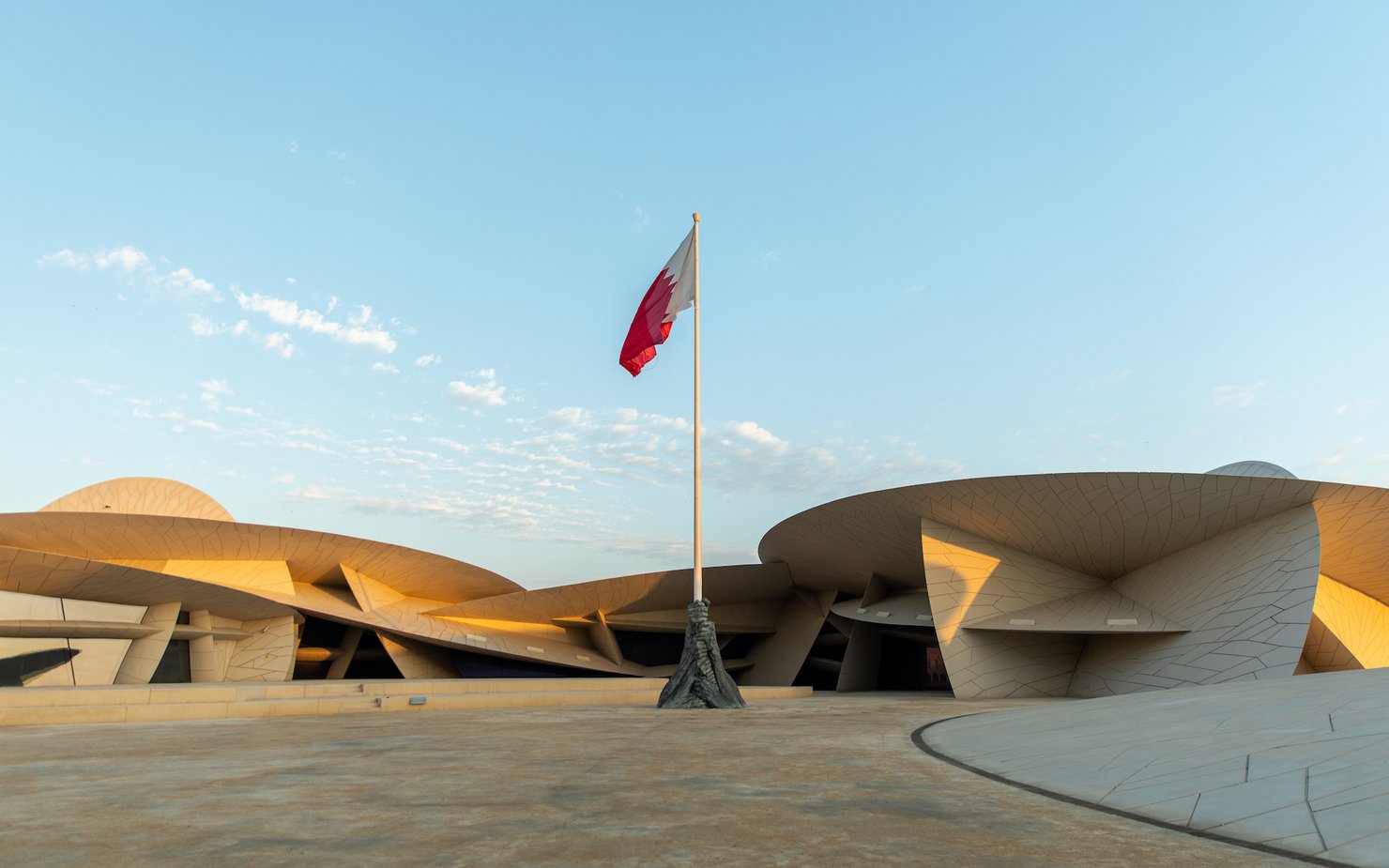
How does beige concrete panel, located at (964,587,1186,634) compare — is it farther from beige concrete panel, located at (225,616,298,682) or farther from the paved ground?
beige concrete panel, located at (225,616,298,682)

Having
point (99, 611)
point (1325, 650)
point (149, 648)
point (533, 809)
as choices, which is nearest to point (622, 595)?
point (149, 648)

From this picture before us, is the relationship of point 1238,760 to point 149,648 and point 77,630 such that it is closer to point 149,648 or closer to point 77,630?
point 77,630

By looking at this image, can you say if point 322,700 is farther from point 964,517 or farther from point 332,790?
point 964,517

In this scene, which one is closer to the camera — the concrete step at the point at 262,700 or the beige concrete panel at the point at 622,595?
the concrete step at the point at 262,700

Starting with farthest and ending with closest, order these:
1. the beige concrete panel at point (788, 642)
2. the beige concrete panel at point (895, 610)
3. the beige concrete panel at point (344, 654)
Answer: the beige concrete panel at point (788, 642)
the beige concrete panel at point (344, 654)
the beige concrete panel at point (895, 610)

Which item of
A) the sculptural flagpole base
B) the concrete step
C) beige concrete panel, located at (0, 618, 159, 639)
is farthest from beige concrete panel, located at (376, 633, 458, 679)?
the sculptural flagpole base

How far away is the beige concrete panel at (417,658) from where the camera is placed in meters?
34.9

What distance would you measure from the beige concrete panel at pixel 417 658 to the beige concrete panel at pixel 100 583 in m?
6.28

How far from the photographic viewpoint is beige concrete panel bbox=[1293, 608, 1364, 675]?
2539 centimetres

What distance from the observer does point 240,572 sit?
31750mm

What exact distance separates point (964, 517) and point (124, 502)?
34.3m

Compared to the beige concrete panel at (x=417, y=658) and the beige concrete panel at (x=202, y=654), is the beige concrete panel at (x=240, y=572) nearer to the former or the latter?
the beige concrete panel at (x=202, y=654)

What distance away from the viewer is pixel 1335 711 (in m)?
6.94

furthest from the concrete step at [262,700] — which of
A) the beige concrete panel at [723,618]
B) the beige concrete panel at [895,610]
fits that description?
the beige concrete panel at [723,618]
